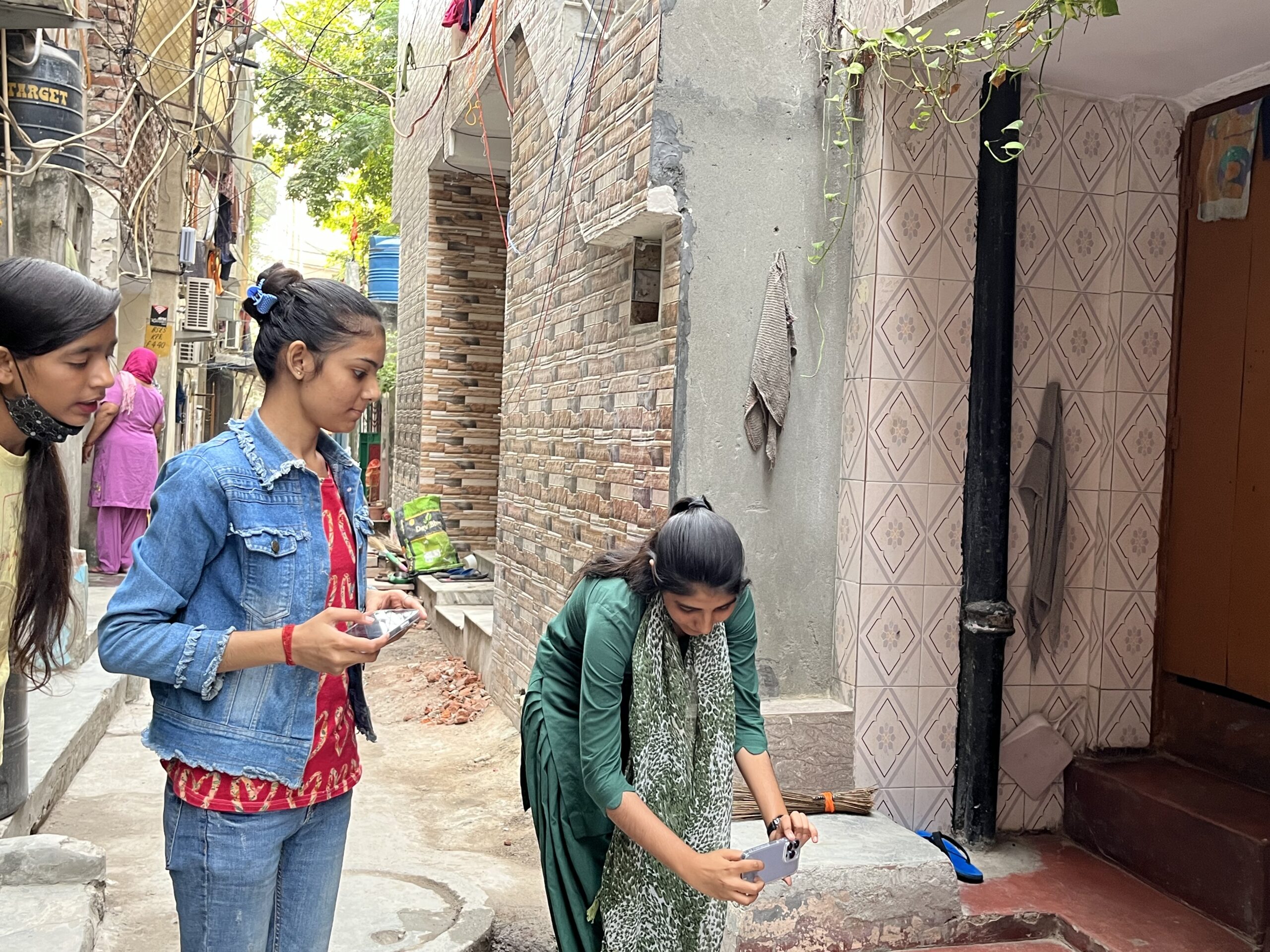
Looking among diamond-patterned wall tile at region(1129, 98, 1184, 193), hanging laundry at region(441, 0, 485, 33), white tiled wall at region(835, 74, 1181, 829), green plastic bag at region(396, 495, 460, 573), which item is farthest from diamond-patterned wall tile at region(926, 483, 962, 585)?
green plastic bag at region(396, 495, 460, 573)

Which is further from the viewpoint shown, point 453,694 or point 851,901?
point 453,694

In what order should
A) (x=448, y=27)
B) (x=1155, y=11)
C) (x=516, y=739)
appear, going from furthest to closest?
(x=448, y=27) → (x=516, y=739) → (x=1155, y=11)

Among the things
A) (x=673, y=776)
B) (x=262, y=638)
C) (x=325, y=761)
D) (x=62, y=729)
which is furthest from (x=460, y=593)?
(x=262, y=638)

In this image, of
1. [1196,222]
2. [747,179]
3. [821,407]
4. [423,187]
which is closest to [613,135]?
[747,179]

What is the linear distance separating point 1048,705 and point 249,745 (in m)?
3.67

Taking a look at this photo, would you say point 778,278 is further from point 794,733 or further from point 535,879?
point 535,879

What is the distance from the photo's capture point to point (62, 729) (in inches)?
188

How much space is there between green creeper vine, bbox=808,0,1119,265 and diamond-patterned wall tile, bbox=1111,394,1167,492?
3.93 feet

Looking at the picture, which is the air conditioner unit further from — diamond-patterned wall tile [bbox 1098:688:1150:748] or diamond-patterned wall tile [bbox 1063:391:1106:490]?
diamond-patterned wall tile [bbox 1098:688:1150:748]

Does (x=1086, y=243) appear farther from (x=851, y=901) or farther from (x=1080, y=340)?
(x=851, y=901)

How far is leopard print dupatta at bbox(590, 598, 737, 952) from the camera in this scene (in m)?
2.58

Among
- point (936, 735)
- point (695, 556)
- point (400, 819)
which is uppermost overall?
point (695, 556)

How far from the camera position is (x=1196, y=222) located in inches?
179

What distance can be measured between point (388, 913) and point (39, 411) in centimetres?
232
